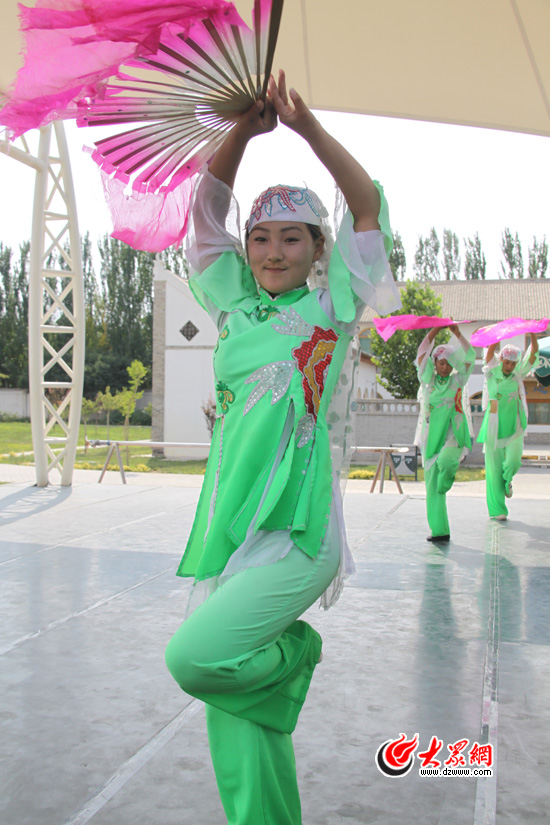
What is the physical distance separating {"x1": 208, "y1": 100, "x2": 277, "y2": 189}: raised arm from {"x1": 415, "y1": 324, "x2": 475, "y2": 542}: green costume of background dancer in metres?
5.07

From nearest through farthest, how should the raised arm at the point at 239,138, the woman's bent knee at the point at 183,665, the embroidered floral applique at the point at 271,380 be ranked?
the woman's bent knee at the point at 183,665, the embroidered floral applique at the point at 271,380, the raised arm at the point at 239,138

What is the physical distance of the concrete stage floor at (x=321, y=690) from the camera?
221 cm

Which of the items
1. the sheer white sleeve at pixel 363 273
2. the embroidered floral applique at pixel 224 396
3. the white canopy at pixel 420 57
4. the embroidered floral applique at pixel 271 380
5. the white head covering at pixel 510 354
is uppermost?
the white canopy at pixel 420 57

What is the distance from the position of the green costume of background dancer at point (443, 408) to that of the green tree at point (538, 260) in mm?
42253

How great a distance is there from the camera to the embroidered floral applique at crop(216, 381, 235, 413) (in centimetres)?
199

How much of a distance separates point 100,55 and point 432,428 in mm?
5881

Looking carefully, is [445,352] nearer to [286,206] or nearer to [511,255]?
[286,206]

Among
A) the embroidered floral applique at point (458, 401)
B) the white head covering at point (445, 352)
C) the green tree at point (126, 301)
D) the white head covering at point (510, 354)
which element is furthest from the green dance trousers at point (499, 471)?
the green tree at point (126, 301)

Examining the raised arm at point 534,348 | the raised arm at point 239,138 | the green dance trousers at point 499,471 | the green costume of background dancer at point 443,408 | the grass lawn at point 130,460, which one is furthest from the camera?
the grass lawn at point 130,460

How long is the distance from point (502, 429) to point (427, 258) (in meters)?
42.0

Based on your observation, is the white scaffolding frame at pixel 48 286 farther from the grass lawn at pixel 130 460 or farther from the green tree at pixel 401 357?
the green tree at pixel 401 357

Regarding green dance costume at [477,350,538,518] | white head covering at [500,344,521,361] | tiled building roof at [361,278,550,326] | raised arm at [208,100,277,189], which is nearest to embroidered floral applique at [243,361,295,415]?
raised arm at [208,100,277,189]

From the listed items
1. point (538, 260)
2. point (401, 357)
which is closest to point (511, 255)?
point (538, 260)

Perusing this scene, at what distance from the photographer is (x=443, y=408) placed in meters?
7.26
